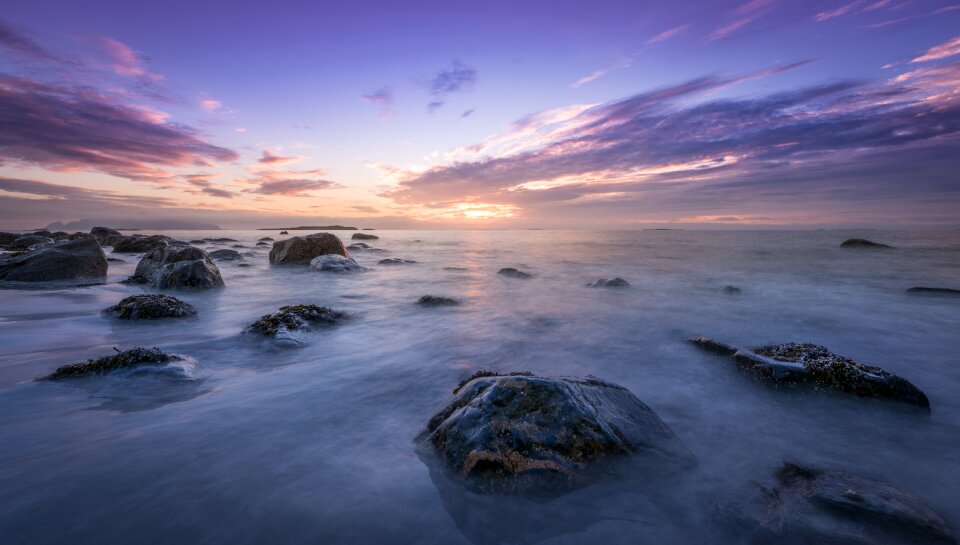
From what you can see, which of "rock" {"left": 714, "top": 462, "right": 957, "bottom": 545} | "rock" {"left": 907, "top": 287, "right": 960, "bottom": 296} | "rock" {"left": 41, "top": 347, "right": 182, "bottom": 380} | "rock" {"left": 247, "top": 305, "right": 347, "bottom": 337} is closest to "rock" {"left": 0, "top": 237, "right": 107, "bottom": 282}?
"rock" {"left": 247, "top": 305, "right": 347, "bottom": 337}

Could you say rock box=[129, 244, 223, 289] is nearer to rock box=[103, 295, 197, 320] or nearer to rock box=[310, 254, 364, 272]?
rock box=[103, 295, 197, 320]

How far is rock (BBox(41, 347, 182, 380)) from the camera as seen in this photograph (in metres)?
4.34

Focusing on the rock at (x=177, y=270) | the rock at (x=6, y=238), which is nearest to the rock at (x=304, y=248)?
the rock at (x=177, y=270)

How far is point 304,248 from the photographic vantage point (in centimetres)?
1859

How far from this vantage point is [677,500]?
2.62 m

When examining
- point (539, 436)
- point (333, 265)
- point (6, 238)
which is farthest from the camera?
point (6, 238)

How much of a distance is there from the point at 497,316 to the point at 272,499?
6465mm

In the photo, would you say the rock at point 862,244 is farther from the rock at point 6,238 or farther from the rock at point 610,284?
the rock at point 6,238

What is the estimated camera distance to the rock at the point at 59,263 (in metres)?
11.2

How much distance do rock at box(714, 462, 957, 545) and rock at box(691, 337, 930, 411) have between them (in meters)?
2.03

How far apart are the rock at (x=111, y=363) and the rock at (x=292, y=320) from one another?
167 cm

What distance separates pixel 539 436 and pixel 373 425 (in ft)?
5.45

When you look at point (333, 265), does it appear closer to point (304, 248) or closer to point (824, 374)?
point (304, 248)

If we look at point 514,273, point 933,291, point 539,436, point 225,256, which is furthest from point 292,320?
point 933,291
